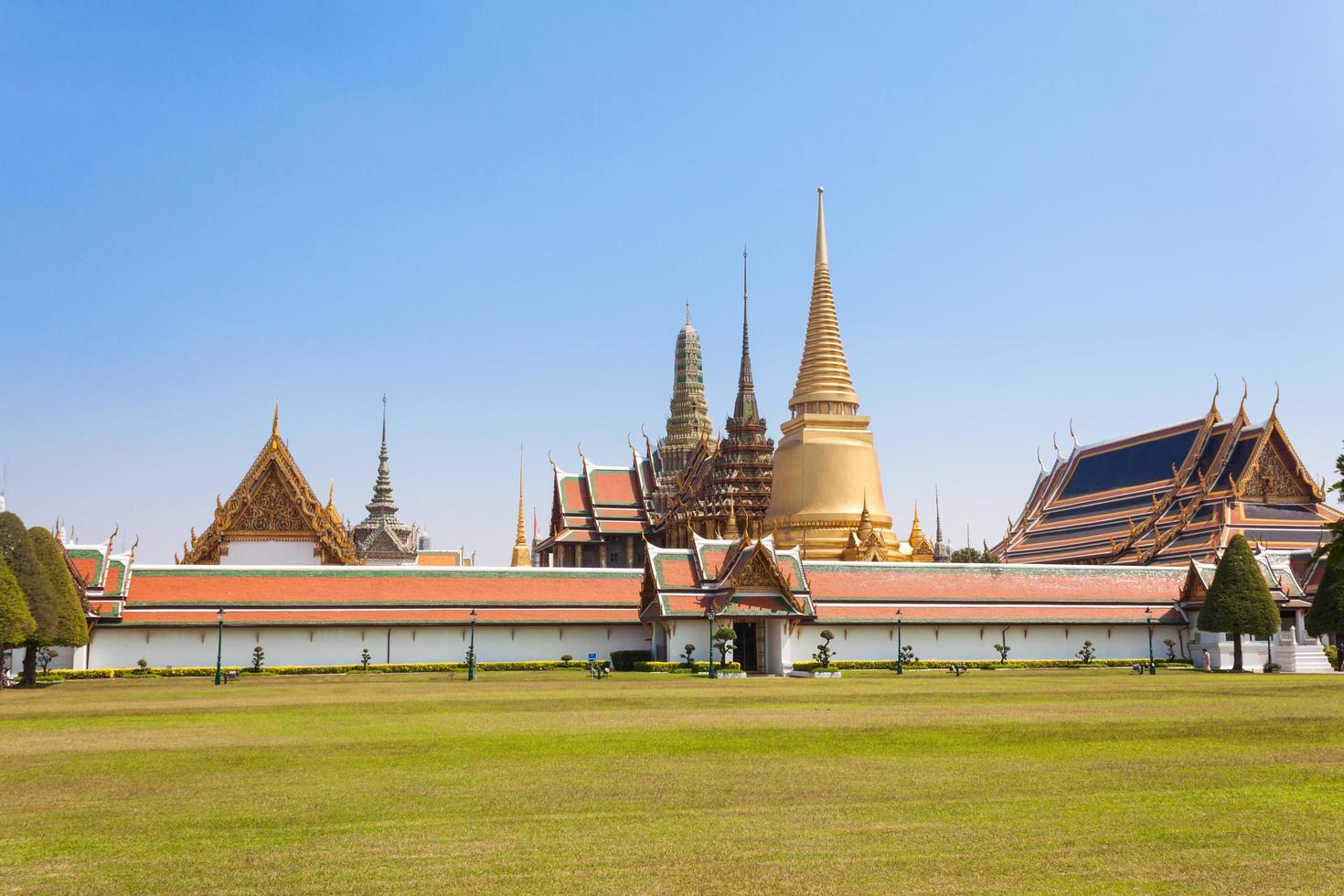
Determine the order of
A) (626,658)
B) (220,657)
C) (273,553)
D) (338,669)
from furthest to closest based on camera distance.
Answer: (273,553), (626,658), (338,669), (220,657)

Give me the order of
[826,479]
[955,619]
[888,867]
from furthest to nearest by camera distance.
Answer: [826,479], [955,619], [888,867]

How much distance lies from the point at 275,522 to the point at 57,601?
17.1m

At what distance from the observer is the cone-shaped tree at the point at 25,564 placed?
33.4 metres

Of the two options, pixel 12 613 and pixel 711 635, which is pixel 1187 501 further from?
pixel 12 613

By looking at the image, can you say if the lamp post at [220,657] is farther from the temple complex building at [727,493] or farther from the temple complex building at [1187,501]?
the temple complex building at [1187,501]

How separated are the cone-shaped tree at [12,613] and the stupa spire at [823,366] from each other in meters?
40.1

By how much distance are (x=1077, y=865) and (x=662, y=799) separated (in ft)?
13.8

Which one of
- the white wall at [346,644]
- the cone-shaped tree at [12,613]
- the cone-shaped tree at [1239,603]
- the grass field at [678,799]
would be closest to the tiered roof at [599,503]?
the white wall at [346,644]

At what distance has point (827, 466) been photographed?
6259 cm

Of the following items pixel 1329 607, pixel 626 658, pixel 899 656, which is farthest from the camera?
pixel 626 658

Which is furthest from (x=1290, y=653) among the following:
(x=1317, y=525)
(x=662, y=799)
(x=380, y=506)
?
(x=380, y=506)

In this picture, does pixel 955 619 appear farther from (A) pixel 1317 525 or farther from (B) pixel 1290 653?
(A) pixel 1317 525

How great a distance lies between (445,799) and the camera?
12.5 m

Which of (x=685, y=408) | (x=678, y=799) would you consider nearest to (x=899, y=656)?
(x=678, y=799)
